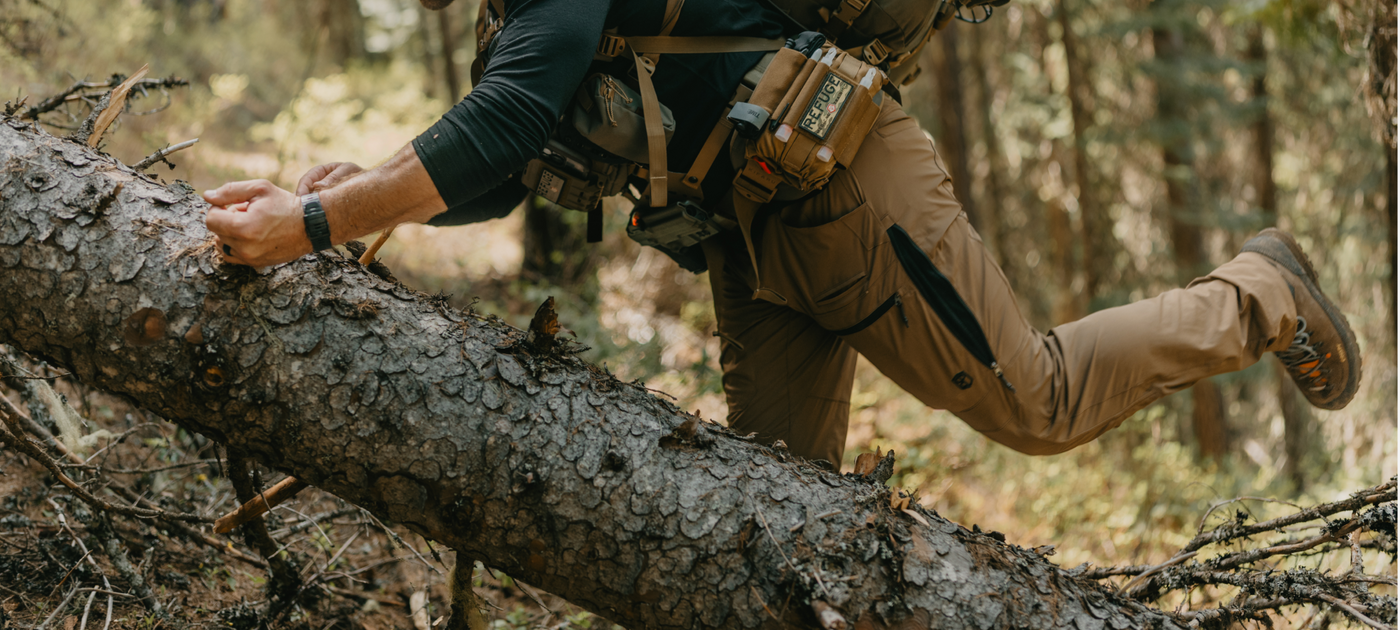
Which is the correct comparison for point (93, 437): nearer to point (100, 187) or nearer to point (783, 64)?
point (100, 187)

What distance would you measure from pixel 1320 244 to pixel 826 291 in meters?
10.00

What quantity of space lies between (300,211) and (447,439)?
55cm

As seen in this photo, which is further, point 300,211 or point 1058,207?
point 1058,207

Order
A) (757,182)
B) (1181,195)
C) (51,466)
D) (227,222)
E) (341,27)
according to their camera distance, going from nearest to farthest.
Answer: (227,222)
(51,466)
(757,182)
(1181,195)
(341,27)

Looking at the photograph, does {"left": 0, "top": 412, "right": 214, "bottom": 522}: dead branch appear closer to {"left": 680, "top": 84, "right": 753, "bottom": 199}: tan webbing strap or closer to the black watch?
the black watch

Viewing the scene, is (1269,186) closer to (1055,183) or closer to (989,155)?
(1055,183)

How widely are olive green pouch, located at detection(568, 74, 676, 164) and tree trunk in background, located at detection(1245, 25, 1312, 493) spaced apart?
9.27 metres

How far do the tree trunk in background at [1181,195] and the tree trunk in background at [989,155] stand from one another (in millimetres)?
1823

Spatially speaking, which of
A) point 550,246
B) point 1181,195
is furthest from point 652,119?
point 1181,195

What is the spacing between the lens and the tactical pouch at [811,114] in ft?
6.68

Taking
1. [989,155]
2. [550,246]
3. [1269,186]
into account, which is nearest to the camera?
[550,246]

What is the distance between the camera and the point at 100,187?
1.70 meters

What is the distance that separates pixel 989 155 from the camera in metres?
9.99

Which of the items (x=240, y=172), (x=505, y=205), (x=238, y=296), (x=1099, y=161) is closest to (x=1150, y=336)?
(x=505, y=205)
